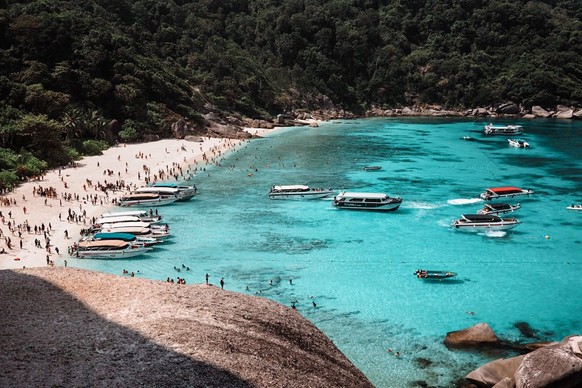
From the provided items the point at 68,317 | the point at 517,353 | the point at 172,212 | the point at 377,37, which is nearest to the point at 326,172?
the point at 172,212

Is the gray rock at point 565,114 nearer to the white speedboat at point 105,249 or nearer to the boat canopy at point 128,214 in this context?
the boat canopy at point 128,214

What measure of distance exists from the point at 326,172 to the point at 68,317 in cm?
6103

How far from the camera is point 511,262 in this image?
42.6 meters

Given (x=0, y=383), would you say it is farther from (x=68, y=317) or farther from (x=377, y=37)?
(x=377, y=37)

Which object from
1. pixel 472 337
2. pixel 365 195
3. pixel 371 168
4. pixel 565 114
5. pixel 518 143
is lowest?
pixel 472 337

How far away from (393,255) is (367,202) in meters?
13.4

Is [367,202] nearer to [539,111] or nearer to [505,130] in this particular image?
[505,130]

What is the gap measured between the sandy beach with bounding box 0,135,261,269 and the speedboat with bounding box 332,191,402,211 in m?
23.9

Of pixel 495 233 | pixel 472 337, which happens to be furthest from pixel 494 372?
pixel 495 233

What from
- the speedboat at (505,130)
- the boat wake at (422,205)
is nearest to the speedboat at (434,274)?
the boat wake at (422,205)

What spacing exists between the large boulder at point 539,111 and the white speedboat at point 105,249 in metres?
135

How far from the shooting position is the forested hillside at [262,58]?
94.4 m

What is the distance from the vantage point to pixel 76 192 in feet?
196

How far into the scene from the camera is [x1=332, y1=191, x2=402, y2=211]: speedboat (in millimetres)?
56562
